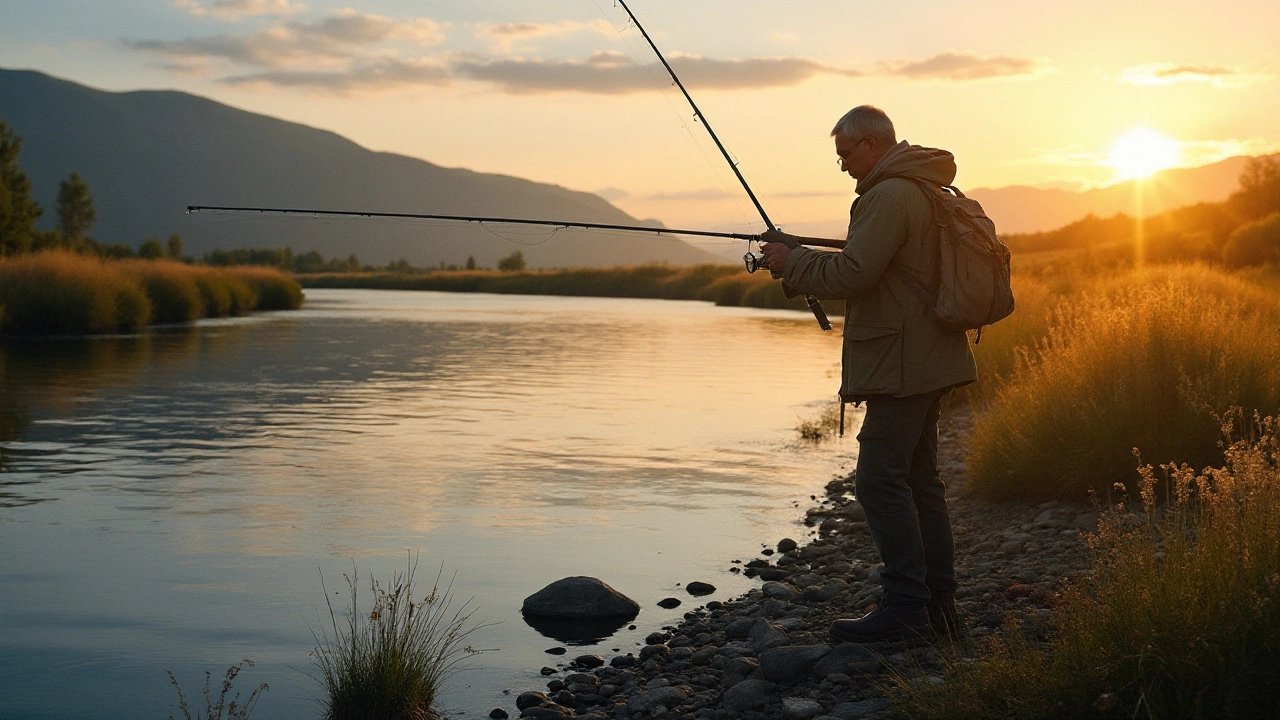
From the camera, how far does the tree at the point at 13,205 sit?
1419 inches

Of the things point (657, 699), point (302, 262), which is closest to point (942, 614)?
point (657, 699)

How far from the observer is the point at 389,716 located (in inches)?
168

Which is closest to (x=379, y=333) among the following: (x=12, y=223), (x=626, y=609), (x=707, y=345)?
(x=707, y=345)

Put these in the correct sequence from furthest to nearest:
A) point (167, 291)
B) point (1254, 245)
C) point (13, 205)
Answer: point (13, 205)
point (167, 291)
point (1254, 245)

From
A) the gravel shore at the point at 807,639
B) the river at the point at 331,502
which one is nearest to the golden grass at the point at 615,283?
the river at the point at 331,502

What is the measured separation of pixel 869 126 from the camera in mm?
4363

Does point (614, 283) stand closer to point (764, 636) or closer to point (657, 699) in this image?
point (764, 636)

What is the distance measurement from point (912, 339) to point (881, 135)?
2.54 feet

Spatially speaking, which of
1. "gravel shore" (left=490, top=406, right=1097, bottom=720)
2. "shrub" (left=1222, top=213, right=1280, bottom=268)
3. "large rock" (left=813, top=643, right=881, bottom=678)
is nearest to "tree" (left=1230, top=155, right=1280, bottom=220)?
"shrub" (left=1222, top=213, right=1280, bottom=268)

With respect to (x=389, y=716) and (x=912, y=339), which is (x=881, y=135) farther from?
(x=389, y=716)

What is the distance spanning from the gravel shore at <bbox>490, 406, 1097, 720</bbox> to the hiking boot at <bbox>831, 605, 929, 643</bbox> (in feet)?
0.16

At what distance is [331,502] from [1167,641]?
248 inches

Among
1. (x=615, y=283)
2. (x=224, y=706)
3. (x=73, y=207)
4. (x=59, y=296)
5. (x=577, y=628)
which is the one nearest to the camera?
(x=224, y=706)

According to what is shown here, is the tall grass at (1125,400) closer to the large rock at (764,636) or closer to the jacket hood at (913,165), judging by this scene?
the large rock at (764,636)
